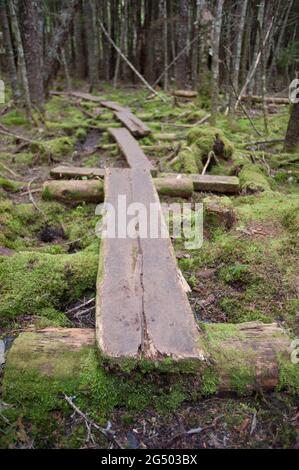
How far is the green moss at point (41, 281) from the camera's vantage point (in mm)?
2904

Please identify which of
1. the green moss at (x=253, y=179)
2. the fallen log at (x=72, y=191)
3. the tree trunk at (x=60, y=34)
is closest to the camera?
the fallen log at (x=72, y=191)

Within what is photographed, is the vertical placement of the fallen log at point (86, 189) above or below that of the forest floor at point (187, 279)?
above

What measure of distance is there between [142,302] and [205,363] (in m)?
0.63

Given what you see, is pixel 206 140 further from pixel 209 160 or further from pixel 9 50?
pixel 9 50

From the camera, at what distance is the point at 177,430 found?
2.02 m

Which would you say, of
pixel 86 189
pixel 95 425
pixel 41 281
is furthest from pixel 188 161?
pixel 95 425

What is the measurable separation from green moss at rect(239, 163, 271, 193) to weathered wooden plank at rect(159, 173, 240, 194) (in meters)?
0.15

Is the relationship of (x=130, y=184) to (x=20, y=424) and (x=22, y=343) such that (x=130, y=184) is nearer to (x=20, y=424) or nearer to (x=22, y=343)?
(x=22, y=343)

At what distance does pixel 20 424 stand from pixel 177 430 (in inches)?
33.8

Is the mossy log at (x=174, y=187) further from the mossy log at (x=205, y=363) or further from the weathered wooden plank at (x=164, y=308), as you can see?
the mossy log at (x=205, y=363)

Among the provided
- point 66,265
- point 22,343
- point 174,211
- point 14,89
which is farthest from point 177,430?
point 14,89

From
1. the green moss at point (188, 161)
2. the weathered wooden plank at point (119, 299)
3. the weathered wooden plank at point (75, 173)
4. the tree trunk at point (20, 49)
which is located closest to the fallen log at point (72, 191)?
the weathered wooden plank at point (75, 173)

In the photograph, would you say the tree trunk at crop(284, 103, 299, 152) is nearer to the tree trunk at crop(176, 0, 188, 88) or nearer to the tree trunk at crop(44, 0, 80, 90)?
the tree trunk at crop(44, 0, 80, 90)

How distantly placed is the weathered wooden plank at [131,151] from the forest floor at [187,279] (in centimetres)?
42
